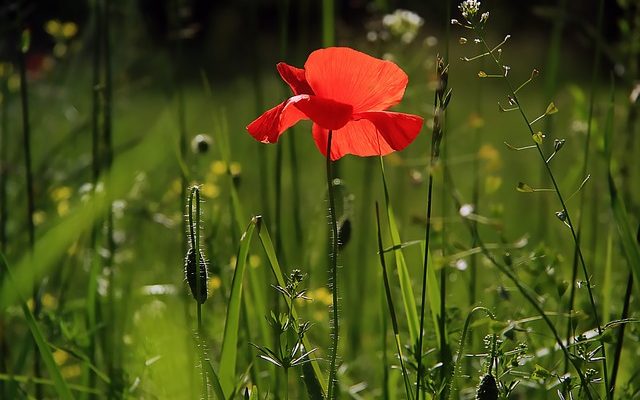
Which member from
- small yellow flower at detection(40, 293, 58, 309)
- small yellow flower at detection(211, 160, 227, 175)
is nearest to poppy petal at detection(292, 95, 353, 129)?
small yellow flower at detection(211, 160, 227, 175)

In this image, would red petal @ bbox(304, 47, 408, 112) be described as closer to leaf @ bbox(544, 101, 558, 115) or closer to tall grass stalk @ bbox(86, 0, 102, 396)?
leaf @ bbox(544, 101, 558, 115)

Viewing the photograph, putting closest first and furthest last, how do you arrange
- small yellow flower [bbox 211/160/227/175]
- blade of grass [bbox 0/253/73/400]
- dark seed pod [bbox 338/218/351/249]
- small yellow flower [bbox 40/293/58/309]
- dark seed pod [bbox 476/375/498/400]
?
dark seed pod [bbox 476/375/498/400]
blade of grass [bbox 0/253/73/400]
dark seed pod [bbox 338/218/351/249]
small yellow flower [bbox 211/160/227/175]
small yellow flower [bbox 40/293/58/309]

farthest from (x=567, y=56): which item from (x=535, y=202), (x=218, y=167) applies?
(x=218, y=167)

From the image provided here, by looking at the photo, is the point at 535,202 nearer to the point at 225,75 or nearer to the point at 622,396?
the point at 622,396

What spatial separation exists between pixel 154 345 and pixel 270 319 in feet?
1.17

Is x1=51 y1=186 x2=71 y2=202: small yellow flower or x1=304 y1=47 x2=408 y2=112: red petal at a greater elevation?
x1=304 y1=47 x2=408 y2=112: red petal

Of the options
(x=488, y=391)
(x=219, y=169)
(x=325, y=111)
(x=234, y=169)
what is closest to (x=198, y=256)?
(x=325, y=111)

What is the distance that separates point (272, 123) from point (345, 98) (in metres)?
0.08

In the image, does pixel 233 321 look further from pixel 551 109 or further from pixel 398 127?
pixel 551 109

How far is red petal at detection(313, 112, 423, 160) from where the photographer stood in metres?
0.96

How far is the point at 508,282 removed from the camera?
1.89m

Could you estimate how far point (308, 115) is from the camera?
0.94 m

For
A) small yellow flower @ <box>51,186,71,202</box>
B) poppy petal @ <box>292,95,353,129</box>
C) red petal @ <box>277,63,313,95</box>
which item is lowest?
small yellow flower @ <box>51,186,71,202</box>

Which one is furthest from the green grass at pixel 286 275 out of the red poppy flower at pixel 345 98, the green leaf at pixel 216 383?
the red poppy flower at pixel 345 98
